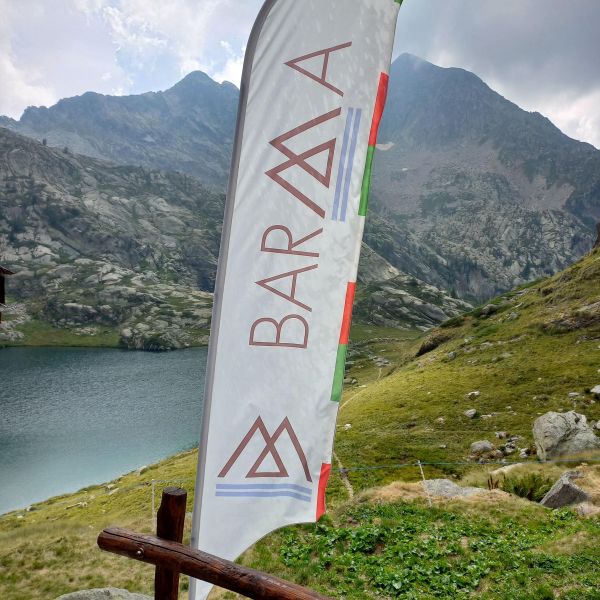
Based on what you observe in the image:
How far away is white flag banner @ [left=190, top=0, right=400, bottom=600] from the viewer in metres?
6.11

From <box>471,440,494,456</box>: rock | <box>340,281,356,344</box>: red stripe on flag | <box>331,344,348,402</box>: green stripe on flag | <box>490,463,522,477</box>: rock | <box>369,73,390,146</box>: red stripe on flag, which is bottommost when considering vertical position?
<box>471,440,494,456</box>: rock

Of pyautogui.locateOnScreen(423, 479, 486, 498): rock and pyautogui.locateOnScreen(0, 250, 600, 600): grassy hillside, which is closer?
pyautogui.locateOnScreen(0, 250, 600, 600): grassy hillside

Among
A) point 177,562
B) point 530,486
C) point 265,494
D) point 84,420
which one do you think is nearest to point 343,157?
point 265,494

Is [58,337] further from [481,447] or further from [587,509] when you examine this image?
[587,509]

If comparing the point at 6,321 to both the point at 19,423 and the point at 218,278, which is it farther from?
the point at 218,278

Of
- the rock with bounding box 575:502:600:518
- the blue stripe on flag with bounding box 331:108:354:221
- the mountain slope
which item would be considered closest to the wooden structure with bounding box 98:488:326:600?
the blue stripe on flag with bounding box 331:108:354:221

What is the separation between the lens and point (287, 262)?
645cm

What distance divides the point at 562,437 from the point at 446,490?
11.6 m

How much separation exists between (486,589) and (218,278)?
11507 millimetres

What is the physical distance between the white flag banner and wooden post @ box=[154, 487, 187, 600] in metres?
0.28

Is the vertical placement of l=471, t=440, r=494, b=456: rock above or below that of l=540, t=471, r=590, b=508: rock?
below

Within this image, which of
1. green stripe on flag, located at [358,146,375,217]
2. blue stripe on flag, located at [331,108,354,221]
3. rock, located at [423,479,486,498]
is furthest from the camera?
rock, located at [423,479,486,498]

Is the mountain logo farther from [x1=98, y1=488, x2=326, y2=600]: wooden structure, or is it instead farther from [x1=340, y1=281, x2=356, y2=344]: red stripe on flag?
[x1=340, y1=281, x2=356, y2=344]: red stripe on flag

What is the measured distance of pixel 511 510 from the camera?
17297mm
